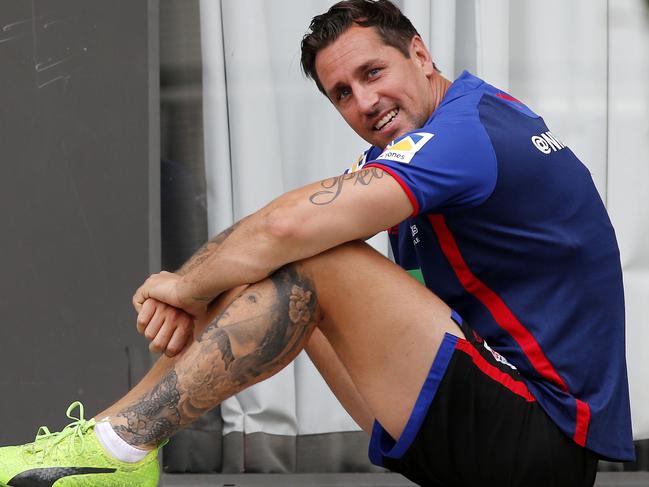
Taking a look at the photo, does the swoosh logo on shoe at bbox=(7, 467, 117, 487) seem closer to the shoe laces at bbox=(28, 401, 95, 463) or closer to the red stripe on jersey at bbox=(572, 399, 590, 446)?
the shoe laces at bbox=(28, 401, 95, 463)

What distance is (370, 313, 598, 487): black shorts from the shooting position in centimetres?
196

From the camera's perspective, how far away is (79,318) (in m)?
3.04

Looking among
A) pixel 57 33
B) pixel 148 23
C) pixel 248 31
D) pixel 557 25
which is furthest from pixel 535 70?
pixel 57 33

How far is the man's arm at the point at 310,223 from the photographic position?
189cm

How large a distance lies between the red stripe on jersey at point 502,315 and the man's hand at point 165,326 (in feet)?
1.78

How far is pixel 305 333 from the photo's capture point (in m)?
2.00

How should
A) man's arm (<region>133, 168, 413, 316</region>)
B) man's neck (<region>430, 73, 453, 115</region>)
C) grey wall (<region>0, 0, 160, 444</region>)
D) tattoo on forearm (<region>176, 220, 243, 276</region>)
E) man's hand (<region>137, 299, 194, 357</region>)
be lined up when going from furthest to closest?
grey wall (<region>0, 0, 160, 444</region>) → man's neck (<region>430, 73, 453, 115</region>) → tattoo on forearm (<region>176, 220, 243, 276</region>) → man's hand (<region>137, 299, 194, 357</region>) → man's arm (<region>133, 168, 413, 316</region>)

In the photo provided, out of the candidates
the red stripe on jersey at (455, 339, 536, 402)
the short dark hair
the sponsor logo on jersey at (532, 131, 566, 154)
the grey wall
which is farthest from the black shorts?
the grey wall

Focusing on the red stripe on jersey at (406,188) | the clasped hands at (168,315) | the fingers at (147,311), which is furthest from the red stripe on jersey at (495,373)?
the fingers at (147,311)

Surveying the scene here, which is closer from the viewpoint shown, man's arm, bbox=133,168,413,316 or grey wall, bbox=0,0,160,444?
man's arm, bbox=133,168,413,316

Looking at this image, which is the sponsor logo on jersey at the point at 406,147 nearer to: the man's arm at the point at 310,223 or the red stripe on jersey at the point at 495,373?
the man's arm at the point at 310,223

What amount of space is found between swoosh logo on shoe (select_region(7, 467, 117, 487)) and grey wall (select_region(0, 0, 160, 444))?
1.05m

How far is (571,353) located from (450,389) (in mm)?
276

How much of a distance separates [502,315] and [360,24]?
2.45 ft
